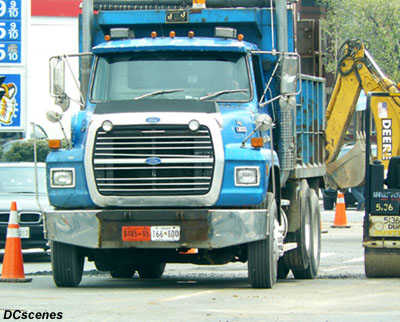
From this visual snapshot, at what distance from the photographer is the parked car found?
16781 mm

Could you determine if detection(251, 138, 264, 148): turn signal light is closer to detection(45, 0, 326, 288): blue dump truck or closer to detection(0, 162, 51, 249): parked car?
detection(45, 0, 326, 288): blue dump truck

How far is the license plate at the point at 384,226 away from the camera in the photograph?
13492 millimetres

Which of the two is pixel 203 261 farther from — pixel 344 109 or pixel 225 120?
pixel 344 109

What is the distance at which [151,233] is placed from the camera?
11398 mm

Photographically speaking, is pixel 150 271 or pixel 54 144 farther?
pixel 150 271

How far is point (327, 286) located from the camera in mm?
12805

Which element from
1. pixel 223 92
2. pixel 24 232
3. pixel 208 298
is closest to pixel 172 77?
pixel 223 92

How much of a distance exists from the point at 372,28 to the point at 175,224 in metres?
52.9

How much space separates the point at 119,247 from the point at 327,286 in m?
2.76

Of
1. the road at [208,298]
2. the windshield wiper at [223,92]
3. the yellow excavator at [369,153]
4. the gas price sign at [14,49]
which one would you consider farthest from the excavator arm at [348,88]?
the windshield wiper at [223,92]

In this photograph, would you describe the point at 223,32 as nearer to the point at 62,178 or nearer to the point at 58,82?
the point at 58,82

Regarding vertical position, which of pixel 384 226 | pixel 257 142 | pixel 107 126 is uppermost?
pixel 107 126

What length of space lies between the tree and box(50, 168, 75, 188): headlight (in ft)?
165

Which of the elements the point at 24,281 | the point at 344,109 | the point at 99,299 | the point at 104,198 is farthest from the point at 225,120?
the point at 344,109
